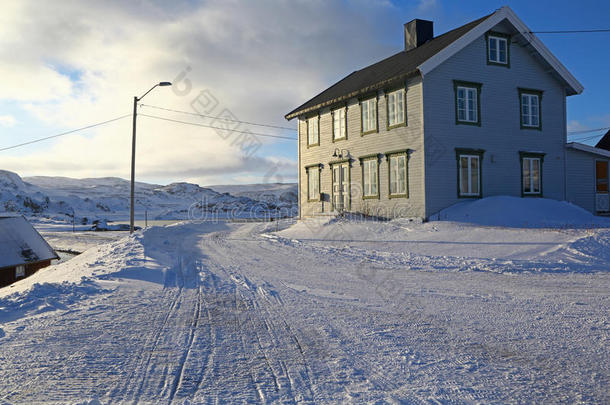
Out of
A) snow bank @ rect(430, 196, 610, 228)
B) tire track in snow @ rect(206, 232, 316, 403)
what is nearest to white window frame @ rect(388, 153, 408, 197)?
snow bank @ rect(430, 196, 610, 228)

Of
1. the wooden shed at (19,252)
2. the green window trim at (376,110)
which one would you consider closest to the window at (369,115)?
the green window trim at (376,110)

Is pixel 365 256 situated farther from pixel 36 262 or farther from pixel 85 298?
pixel 36 262

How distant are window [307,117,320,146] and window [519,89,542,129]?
446 inches

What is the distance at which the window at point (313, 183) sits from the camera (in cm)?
2847

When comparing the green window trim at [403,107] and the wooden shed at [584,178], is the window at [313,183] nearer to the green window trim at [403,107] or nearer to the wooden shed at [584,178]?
the green window trim at [403,107]

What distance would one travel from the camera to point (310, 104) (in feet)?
96.2

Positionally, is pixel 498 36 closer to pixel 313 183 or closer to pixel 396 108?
pixel 396 108

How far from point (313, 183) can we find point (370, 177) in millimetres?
5456

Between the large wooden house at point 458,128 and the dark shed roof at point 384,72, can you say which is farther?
the dark shed roof at point 384,72

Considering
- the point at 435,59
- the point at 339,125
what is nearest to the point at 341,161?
the point at 339,125

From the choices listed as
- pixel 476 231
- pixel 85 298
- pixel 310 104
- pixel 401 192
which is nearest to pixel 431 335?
pixel 85 298

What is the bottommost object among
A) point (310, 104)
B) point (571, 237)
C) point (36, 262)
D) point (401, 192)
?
point (36, 262)

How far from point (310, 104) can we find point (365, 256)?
16.8 meters

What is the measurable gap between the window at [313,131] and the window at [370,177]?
486 cm
